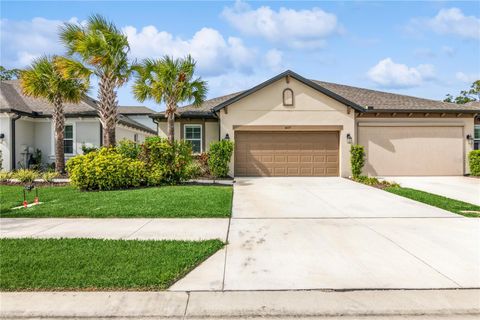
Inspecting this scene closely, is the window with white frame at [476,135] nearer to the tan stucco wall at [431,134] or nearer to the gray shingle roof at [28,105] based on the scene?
the tan stucco wall at [431,134]

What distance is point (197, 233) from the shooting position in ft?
18.1

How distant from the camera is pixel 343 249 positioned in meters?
4.74

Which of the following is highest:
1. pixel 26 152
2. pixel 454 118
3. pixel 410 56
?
pixel 410 56

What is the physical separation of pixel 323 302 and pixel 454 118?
17087 millimetres

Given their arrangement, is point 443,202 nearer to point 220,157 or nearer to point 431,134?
point 220,157

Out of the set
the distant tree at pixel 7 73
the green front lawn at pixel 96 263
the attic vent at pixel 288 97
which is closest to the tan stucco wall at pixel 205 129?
the attic vent at pixel 288 97

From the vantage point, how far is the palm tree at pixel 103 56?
460 inches

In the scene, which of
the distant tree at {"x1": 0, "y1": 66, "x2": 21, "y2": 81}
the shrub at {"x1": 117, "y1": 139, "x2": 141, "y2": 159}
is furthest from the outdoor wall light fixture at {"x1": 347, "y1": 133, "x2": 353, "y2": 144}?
the distant tree at {"x1": 0, "y1": 66, "x2": 21, "y2": 81}

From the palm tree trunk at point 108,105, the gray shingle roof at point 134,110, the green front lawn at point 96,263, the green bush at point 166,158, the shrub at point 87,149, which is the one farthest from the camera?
the gray shingle roof at point 134,110

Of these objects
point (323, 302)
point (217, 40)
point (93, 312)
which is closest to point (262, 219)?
point (323, 302)

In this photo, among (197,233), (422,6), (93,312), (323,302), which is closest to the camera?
(93,312)

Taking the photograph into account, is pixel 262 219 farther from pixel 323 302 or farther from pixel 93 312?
pixel 93 312

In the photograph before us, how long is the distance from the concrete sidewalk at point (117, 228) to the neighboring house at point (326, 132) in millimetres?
8747

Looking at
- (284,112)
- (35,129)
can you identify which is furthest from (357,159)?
(35,129)
